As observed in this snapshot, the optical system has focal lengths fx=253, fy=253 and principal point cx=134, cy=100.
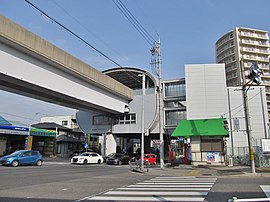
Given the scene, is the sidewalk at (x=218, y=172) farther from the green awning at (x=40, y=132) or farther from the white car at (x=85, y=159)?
the green awning at (x=40, y=132)

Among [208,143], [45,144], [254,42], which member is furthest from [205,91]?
[254,42]

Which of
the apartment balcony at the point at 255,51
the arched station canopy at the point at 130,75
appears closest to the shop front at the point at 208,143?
the arched station canopy at the point at 130,75

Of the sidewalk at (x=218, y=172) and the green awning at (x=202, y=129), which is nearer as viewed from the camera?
the sidewalk at (x=218, y=172)

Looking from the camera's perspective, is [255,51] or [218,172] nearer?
[218,172]

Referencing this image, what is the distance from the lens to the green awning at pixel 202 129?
25891 mm

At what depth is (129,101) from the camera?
4178 cm

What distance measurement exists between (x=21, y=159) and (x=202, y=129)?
18.3m

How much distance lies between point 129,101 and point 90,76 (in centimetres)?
1285

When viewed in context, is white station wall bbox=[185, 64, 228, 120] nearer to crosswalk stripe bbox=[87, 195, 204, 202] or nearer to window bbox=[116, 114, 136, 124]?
window bbox=[116, 114, 136, 124]

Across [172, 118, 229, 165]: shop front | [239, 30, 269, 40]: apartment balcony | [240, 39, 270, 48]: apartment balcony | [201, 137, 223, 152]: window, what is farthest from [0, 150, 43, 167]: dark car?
[239, 30, 269, 40]: apartment balcony

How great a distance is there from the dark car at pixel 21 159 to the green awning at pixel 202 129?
14.2 meters

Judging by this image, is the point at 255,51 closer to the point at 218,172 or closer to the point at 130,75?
the point at 130,75

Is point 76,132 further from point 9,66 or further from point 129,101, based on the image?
point 9,66

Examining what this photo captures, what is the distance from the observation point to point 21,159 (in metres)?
23.5
